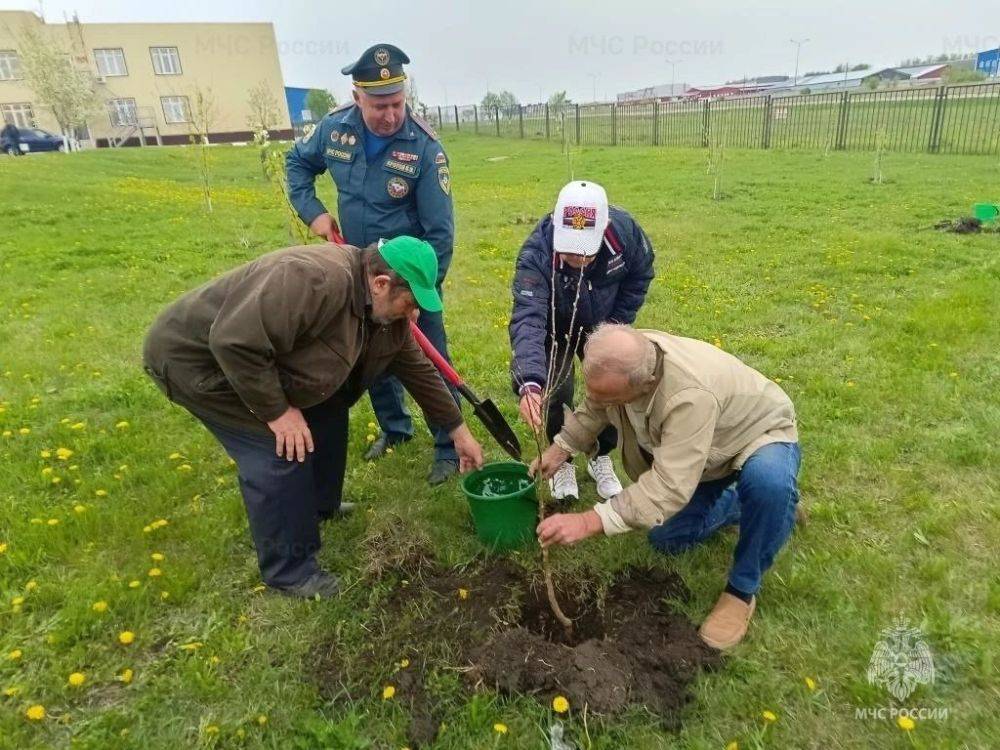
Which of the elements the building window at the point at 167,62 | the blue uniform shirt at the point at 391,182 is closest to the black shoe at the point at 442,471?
the blue uniform shirt at the point at 391,182

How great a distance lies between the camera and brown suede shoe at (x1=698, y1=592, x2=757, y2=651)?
2.68 m

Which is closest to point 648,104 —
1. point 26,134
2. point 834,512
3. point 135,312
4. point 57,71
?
point 135,312

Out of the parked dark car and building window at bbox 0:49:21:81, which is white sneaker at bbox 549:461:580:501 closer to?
the parked dark car

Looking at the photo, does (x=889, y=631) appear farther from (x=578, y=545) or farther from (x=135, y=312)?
(x=135, y=312)

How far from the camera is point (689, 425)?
8.01ft

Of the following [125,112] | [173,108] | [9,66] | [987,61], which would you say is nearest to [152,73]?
[173,108]

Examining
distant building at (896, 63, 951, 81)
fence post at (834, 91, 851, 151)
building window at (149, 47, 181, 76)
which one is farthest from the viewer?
distant building at (896, 63, 951, 81)

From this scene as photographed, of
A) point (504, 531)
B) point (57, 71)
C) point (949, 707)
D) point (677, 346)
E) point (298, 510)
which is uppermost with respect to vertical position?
point (57, 71)

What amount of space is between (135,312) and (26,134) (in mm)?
32805

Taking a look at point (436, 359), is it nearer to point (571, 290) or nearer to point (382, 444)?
point (571, 290)

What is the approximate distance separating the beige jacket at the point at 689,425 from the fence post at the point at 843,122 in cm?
2201

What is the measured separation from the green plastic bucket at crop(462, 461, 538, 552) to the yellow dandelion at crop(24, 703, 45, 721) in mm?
1744

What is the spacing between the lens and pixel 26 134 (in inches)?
1259

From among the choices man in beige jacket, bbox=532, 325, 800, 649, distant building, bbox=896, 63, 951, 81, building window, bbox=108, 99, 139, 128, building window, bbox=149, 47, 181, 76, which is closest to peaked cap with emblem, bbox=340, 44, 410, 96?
man in beige jacket, bbox=532, 325, 800, 649
